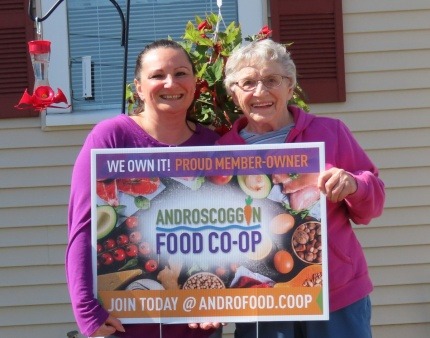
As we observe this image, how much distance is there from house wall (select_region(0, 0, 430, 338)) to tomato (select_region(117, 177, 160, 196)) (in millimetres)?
3108

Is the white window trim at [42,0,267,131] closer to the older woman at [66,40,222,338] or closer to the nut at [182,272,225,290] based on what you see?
the older woman at [66,40,222,338]

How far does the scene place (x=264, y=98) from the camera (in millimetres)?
3447

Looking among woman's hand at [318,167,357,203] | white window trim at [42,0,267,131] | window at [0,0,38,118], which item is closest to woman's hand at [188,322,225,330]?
woman's hand at [318,167,357,203]

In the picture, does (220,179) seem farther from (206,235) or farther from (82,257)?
(82,257)

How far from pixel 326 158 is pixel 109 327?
911mm

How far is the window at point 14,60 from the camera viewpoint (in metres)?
6.42

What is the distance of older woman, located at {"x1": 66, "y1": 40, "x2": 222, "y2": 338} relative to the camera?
3.39m

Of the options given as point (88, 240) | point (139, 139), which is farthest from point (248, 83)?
point (88, 240)

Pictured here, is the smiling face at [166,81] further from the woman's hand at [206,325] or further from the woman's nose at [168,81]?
the woman's hand at [206,325]

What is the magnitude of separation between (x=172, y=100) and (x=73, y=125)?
2977 mm

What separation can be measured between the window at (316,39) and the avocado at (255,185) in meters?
3.12

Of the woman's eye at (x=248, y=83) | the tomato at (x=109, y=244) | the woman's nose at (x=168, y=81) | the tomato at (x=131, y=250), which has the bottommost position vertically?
the tomato at (x=131, y=250)

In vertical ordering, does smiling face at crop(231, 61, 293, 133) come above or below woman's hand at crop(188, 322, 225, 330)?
above

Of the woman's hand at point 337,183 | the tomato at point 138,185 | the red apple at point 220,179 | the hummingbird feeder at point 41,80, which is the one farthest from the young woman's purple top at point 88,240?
the hummingbird feeder at point 41,80
